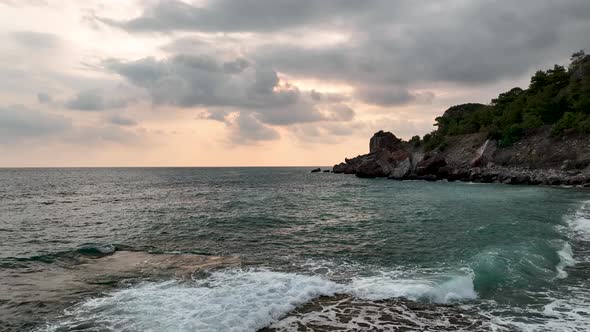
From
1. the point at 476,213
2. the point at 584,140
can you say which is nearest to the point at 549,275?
the point at 476,213

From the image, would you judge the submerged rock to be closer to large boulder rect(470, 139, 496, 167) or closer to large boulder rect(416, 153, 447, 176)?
large boulder rect(470, 139, 496, 167)

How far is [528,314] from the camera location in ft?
32.2

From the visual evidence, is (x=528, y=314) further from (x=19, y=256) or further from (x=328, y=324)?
(x=19, y=256)

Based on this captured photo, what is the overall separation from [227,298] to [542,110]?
83.0 meters

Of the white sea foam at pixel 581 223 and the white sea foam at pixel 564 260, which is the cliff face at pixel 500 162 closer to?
the white sea foam at pixel 581 223

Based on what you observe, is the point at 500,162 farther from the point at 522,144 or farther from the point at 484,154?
the point at 522,144

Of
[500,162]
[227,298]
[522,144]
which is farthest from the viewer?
[522,144]

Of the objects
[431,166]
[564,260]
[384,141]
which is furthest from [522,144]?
[564,260]

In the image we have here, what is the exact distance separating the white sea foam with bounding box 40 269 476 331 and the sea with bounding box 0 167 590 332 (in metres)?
0.06

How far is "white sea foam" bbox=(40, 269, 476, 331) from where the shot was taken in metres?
9.57

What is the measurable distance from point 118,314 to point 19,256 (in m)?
11.1

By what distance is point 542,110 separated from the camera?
7294cm

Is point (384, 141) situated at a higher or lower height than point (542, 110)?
lower

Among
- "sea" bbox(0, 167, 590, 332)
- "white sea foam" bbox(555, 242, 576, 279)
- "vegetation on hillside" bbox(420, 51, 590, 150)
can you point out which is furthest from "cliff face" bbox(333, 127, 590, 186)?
"white sea foam" bbox(555, 242, 576, 279)
